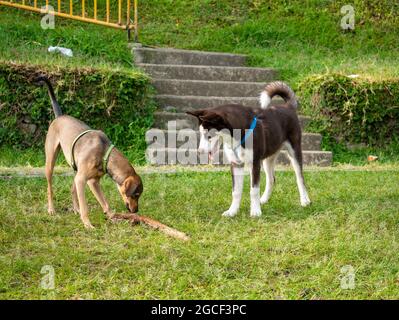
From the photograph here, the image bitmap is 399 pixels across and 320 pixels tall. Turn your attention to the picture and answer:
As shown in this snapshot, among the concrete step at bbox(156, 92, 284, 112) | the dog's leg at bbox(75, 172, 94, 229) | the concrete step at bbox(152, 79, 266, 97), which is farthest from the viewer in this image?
the concrete step at bbox(152, 79, 266, 97)

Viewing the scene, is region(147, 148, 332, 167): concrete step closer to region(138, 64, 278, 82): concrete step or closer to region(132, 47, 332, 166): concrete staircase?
region(132, 47, 332, 166): concrete staircase

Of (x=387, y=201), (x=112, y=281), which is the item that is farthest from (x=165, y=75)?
(x=112, y=281)

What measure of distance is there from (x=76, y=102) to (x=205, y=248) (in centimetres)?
491

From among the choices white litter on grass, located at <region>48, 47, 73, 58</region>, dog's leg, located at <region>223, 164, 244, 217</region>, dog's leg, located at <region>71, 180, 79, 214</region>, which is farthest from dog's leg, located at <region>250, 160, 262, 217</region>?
white litter on grass, located at <region>48, 47, 73, 58</region>

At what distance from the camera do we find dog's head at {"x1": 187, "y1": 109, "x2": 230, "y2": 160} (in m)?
6.08

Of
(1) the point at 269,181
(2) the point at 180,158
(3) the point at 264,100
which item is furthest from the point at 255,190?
(2) the point at 180,158

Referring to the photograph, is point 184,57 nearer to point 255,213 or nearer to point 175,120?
point 175,120

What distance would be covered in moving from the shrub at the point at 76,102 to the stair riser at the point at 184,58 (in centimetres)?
170

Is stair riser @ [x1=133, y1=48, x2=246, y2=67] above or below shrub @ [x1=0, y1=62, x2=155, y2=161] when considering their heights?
above

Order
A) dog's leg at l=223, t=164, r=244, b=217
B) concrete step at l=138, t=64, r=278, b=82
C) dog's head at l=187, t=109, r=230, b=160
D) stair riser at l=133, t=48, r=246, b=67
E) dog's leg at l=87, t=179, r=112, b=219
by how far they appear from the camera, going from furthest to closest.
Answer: stair riser at l=133, t=48, r=246, b=67 < concrete step at l=138, t=64, r=278, b=82 < dog's leg at l=223, t=164, r=244, b=217 < dog's leg at l=87, t=179, r=112, b=219 < dog's head at l=187, t=109, r=230, b=160

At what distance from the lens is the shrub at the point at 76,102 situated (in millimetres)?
9383

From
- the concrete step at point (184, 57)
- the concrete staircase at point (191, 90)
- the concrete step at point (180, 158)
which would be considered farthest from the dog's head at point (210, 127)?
the concrete step at point (184, 57)

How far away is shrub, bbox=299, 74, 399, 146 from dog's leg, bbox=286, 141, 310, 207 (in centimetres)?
322
